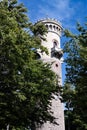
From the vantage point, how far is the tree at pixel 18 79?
2061 centimetres

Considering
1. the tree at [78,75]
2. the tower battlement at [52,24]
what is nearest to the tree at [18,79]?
the tree at [78,75]

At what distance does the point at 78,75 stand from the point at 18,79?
163 inches

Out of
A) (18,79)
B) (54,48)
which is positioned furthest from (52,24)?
(18,79)

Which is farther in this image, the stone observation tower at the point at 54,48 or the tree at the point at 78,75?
the stone observation tower at the point at 54,48

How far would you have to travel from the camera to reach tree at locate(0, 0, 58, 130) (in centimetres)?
2061

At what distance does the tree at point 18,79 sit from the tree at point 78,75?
2.24 meters

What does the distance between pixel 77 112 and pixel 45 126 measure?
23819 mm

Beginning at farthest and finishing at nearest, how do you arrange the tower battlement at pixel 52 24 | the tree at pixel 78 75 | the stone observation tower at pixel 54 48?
the tower battlement at pixel 52 24 < the stone observation tower at pixel 54 48 < the tree at pixel 78 75

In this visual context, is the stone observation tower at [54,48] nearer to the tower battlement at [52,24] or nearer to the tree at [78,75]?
the tower battlement at [52,24]

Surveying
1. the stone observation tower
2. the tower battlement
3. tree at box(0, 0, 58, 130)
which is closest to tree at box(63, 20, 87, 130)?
tree at box(0, 0, 58, 130)

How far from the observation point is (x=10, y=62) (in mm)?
20984

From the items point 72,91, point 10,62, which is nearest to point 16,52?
point 10,62

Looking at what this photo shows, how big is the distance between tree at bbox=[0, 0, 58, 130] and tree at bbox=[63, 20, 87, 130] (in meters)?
2.24

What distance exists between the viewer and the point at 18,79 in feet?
68.4
